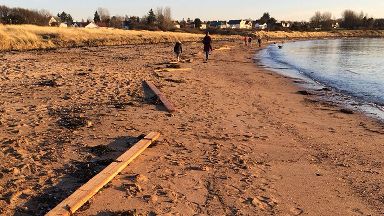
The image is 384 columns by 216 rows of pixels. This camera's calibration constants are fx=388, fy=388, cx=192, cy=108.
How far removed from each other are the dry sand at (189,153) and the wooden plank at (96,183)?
0.35 feet

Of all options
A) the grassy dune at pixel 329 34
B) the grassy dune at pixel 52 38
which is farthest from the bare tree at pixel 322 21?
the grassy dune at pixel 52 38

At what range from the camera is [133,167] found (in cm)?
586

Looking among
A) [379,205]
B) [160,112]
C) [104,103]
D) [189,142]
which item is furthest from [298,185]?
[104,103]

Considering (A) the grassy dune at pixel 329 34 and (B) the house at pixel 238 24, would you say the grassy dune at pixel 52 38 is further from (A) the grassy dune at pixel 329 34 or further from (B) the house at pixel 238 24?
(B) the house at pixel 238 24

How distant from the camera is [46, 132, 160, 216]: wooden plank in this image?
4266mm

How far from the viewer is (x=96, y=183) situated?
4.94 meters

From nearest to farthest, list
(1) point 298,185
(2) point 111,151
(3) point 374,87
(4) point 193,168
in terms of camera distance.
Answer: (1) point 298,185
(4) point 193,168
(2) point 111,151
(3) point 374,87

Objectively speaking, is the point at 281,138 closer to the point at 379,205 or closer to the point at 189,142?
the point at 189,142

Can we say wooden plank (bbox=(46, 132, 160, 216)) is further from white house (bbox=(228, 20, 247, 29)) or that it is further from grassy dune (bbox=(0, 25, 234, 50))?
white house (bbox=(228, 20, 247, 29))

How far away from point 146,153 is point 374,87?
1466 centimetres

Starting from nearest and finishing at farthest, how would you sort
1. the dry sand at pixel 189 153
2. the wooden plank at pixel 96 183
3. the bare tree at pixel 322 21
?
1. the wooden plank at pixel 96 183
2. the dry sand at pixel 189 153
3. the bare tree at pixel 322 21

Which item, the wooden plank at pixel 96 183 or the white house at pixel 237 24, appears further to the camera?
the white house at pixel 237 24

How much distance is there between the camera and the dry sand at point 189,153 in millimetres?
4891

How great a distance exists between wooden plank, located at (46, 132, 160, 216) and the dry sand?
0.35 feet
